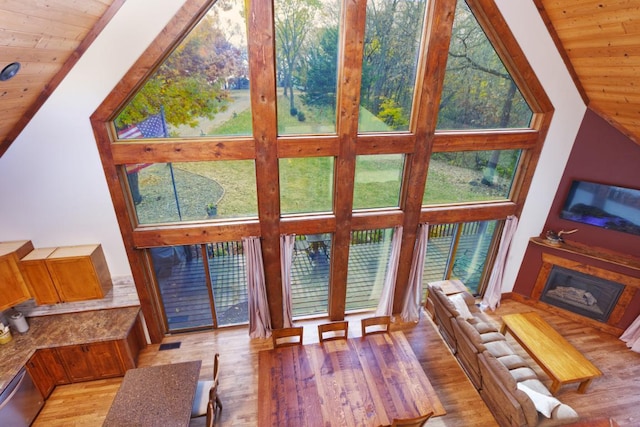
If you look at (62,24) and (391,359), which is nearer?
(62,24)

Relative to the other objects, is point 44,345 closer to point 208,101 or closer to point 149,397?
point 149,397

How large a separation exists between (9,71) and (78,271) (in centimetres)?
270

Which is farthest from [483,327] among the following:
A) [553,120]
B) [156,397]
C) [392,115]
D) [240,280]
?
[156,397]

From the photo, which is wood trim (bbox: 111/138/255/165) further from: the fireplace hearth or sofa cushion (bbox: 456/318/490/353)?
the fireplace hearth

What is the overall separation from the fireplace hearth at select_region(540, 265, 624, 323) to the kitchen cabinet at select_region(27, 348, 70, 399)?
8.45m

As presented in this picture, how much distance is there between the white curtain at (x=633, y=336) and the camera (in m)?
5.48

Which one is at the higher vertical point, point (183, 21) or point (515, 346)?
point (183, 21)

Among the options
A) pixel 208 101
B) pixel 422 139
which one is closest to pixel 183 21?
pixel 208 101

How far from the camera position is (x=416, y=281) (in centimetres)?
591

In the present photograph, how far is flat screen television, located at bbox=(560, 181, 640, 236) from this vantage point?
17.2 ft

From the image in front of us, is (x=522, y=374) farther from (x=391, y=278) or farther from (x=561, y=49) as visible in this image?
(x=561, y=49)

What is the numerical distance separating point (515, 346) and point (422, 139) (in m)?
4.09

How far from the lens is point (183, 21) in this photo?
3801mm

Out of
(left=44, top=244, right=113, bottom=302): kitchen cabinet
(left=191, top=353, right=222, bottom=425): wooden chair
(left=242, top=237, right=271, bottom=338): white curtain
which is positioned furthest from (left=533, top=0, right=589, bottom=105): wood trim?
(left=44, top=244, right=113, bottom=302): kitchen cabinet
